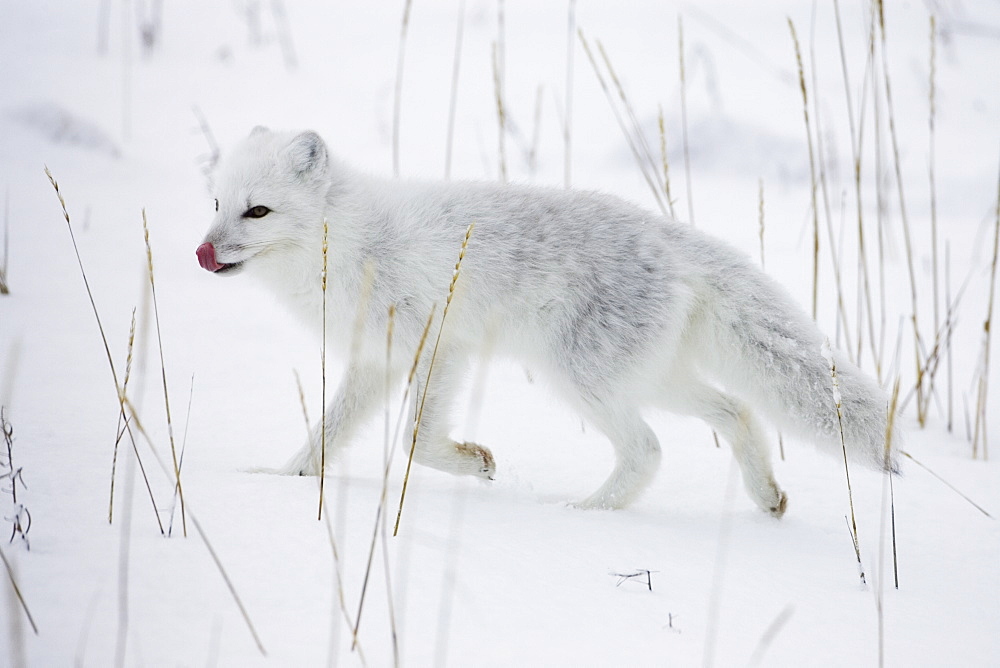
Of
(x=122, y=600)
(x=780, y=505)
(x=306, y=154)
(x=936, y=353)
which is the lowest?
(x=780, y=505)

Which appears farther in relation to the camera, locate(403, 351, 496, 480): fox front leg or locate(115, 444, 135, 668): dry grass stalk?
locate(403, 351, 496, 480): fox front leg

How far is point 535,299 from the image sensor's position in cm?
248

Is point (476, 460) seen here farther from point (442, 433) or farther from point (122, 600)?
point (122, 600)

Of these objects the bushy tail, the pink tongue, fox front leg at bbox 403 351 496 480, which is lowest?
fox front leg at bbox 403 351 496 480

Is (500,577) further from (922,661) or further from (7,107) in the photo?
(7,107)

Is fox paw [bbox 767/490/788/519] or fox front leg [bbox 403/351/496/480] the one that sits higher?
fox front leg [bbox 403/351/496/480]

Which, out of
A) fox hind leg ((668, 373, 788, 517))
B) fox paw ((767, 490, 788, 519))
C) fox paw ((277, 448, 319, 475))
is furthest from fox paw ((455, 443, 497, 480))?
fox paw ((767, 490, 788, 519))

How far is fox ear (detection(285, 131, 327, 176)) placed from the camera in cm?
261

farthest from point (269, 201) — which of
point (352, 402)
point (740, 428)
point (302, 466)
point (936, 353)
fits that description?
point (936, 353)

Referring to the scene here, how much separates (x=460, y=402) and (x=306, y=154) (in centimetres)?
95

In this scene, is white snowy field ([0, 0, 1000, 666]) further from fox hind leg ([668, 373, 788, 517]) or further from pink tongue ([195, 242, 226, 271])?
pink tongue ([195, 242, 226, 271])

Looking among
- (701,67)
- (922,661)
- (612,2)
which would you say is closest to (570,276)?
(922,661)

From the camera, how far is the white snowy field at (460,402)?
145cm

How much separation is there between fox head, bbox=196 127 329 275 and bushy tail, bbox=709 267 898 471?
51.9 inches
